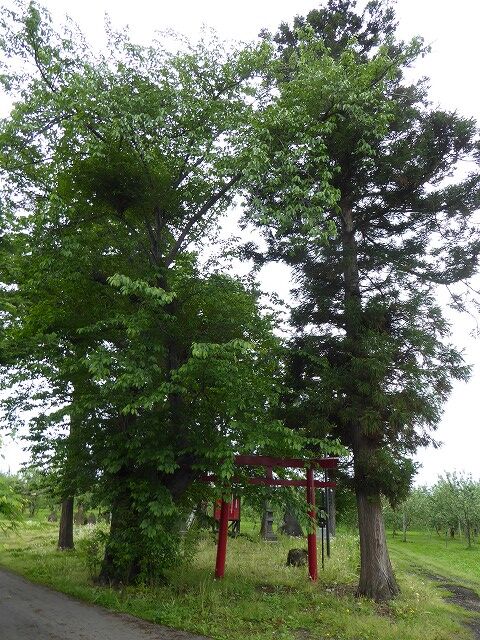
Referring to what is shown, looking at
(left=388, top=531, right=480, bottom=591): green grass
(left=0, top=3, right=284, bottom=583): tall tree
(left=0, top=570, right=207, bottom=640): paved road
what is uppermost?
(left=0, top=3, right=284, bottom=583): tall tree

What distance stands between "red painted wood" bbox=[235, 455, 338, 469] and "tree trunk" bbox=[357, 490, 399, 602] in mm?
881

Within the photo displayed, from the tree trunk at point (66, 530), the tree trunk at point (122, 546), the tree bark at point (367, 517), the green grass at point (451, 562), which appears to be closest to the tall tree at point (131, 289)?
the tree trunk at point (122, 546)

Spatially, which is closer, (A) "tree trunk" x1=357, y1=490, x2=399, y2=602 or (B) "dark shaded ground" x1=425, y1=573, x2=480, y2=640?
(B) "dark shaded ground" x1=425, y1=573, x2=480, y2=640

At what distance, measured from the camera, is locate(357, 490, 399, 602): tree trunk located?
1034cm

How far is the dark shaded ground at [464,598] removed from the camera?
9.84 metres

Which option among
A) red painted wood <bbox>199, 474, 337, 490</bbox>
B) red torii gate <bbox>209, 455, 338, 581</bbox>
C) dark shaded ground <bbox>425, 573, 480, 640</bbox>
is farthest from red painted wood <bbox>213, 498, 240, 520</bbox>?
dark shaded ground <bbox>425, 573, 480, 640</bbox>


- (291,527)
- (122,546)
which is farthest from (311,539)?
(291,527)

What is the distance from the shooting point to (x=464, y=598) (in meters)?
13.4

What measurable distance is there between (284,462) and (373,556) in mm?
2675

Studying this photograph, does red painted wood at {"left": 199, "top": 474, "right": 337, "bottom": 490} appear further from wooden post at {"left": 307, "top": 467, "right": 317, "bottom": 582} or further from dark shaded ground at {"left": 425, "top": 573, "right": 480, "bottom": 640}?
dark shaded ground at {"left": 425, "top": 573, "right": 480, "bottom": 640}

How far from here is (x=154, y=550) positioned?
31.7ft

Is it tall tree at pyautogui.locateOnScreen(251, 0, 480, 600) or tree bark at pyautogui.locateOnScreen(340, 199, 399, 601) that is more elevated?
tall tree at pyautogui.locateOnScreen(251, 0, 480, 600)

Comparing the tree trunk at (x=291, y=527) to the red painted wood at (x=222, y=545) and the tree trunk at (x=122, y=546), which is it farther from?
the tree trunk at (x=122, y=546)

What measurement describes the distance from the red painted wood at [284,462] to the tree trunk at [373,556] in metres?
0.88
